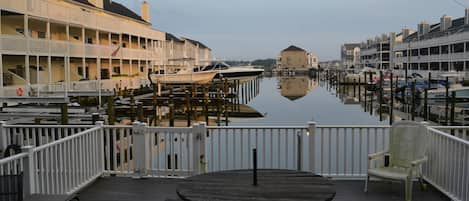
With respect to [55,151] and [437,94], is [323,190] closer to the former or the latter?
[55,151]

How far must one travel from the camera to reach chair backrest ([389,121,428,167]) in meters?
6.19

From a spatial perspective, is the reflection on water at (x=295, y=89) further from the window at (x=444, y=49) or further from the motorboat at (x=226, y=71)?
the window at (x=444, y=49)

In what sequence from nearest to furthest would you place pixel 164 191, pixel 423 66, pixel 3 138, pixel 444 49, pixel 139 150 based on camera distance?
1. pixel 164 191
2. pixel 139 150
3. pixel 3 138
4. pixel 444 49
5. pixel 423 66

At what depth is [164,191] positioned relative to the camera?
21.2ft

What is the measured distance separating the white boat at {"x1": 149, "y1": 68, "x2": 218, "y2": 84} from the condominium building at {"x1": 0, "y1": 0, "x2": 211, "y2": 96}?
4.89 ft

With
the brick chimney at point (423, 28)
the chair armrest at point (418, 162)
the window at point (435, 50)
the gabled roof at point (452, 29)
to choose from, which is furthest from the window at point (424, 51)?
the chair armrest at point (418, 162)

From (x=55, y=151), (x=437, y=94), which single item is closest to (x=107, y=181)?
(x=55, y=151)

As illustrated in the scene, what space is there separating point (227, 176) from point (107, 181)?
9.61 ft

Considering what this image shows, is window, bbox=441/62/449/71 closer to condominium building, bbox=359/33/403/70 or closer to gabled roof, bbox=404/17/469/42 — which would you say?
gabled roof, bbox=404/17/469/42

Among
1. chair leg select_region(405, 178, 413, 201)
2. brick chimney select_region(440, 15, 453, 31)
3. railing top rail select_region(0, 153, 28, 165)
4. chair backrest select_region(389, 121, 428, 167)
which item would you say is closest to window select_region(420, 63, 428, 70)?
brick chimney select_region(440, 15, 453, 31)

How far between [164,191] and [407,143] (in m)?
3.69

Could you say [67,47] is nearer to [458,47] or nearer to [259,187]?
[259,187]

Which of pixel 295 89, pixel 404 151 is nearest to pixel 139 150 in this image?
pixel 404 151

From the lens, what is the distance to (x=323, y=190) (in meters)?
4.35
